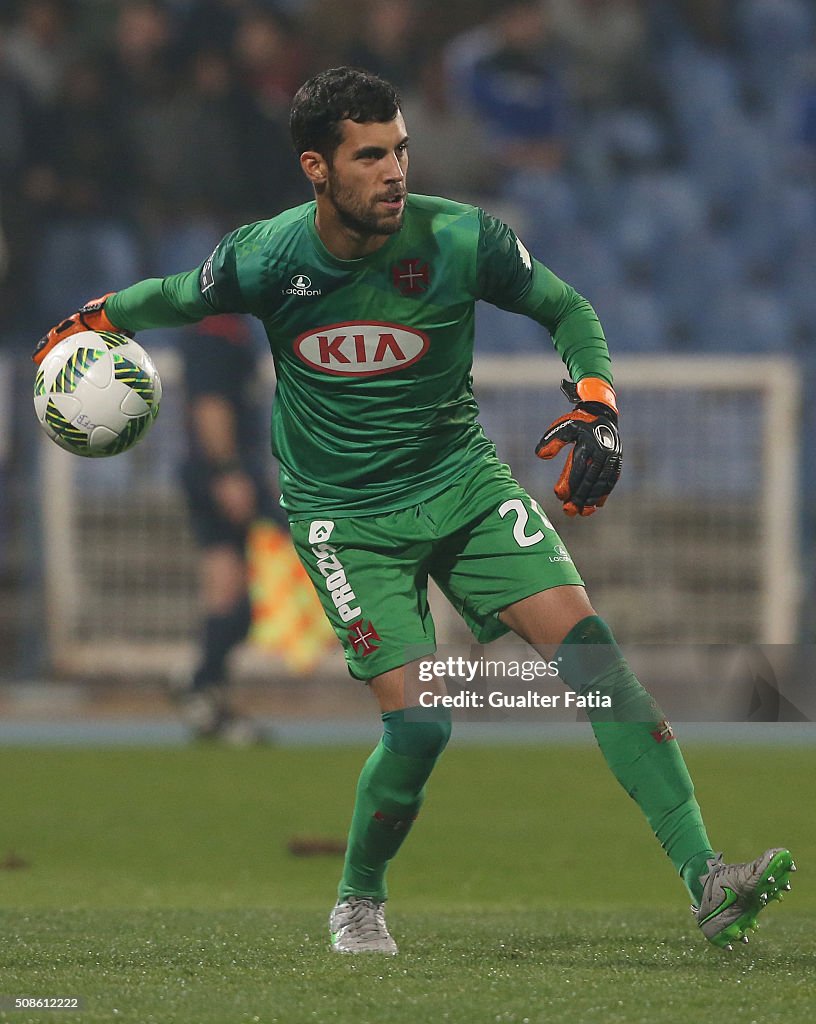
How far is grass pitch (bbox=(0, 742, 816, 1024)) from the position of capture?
10.3ft

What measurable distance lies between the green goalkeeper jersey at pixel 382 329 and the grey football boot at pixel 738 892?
1044 mm

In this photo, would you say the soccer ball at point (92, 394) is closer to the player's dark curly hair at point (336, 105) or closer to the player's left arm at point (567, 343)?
the player's dark curly hair at point (336, 105)

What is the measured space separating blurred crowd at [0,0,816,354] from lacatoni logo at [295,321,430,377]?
806 centimetres

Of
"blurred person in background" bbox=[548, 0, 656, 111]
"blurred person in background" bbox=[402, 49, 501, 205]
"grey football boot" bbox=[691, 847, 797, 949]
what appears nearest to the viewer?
"grey football boot" bbox=[691, 847, 797, 949]

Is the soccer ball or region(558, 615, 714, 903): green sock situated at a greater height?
the soccer ball

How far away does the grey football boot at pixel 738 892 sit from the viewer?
3.43 metres

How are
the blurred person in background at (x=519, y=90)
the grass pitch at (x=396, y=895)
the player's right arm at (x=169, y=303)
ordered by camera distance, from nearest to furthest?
the grass pitch at (x=396, y=895) < the player's right arm at (x=169, y=303) < the blurred person in background at (x=519, y=90)

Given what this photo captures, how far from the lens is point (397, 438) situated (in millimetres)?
3910

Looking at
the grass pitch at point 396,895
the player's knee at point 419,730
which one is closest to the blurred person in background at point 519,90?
the grass pitch at point 396,895

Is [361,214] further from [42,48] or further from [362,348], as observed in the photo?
[42,48]

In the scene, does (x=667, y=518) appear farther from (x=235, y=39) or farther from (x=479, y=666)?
(x=479, y=666)

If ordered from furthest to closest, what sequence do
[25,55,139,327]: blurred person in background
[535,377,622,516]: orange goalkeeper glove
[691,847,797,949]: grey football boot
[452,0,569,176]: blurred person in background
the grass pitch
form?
[452,0,569,176]: blurred person in background < [25,55,139,327]: blurred person in background < [535,377,622,516]: orange goalkeeper glove < [691,847,797,949]: grey football boot < the grass pitch

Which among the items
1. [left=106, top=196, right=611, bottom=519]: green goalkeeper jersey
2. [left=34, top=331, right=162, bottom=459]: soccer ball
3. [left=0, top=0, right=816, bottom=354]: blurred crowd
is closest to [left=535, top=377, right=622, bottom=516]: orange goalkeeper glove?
[left=106, top=196, right=611, bottom=519]: green goalkeeper jersey

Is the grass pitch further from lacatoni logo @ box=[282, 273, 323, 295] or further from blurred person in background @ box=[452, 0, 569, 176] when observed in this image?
blurred person in background @ box=[452, 0, 569, 176]
